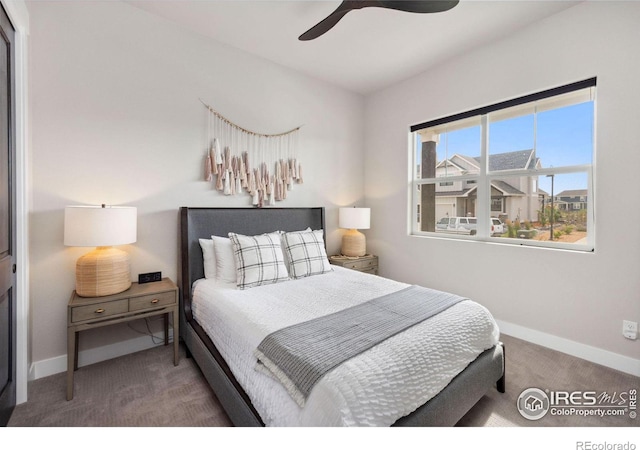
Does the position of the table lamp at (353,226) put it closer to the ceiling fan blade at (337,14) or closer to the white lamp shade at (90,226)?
the ceiling fan blade at (337,14)

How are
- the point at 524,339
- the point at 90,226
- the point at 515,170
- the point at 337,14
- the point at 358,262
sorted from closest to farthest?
1. the point at 337,14
2. the point at 90,226
3. the point at 524,339
4. the point at 515,170
5. the point at 358,262

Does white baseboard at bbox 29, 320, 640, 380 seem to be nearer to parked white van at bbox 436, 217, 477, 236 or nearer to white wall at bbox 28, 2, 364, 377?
white wall at bbox 28, 2, 364, 377

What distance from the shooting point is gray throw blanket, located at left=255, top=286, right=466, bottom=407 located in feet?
3.81

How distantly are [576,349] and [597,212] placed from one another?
1.12 meters

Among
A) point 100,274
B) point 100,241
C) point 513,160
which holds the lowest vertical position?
point 100,274

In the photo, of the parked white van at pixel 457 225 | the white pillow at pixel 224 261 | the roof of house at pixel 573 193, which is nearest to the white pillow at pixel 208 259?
the white pillow at pixel 224 261

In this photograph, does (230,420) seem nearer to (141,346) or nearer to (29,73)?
(141,346)

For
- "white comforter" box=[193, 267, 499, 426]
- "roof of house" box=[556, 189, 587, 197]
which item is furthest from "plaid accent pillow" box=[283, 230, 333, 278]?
"roof of house" box=[556, 189, 587, 197]

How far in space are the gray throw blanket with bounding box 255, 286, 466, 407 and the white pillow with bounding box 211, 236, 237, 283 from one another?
1.06 metres

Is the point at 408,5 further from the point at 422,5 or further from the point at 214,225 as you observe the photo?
the point at 214,225

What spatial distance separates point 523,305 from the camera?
2.61 meters

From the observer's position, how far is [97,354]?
7.26ft

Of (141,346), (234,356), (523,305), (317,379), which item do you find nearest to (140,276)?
(141,346)

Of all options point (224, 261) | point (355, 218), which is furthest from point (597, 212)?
point (224, 261)
